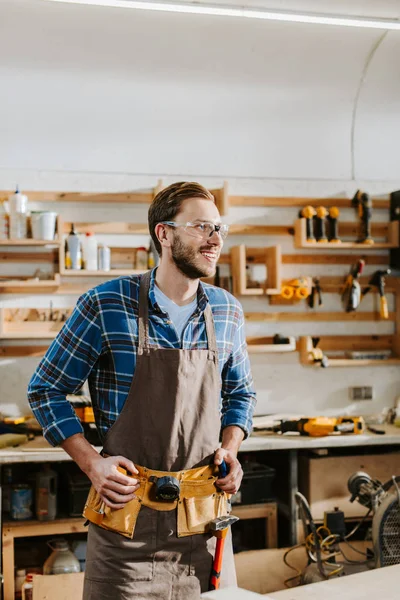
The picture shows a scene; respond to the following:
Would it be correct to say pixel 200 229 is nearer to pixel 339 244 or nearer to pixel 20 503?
pixel 20 503

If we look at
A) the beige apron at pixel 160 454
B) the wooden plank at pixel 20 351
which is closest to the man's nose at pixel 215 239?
the beige apron at pixel 160 454

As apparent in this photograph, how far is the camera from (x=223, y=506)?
77.1 inches

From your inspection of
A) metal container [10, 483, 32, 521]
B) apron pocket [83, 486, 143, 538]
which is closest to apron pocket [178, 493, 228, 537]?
apron pocket [83, 486, 143, 538]

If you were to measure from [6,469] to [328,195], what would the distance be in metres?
2.69

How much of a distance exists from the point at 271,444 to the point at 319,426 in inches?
12.9

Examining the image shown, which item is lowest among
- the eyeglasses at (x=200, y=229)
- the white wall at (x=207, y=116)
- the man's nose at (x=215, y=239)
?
the man's nose at (x=215, y=239)

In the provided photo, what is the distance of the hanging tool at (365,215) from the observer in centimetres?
464

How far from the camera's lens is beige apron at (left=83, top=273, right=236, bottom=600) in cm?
183

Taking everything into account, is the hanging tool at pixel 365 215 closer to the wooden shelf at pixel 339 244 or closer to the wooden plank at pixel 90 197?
the wooden shelf at pixel 339 244

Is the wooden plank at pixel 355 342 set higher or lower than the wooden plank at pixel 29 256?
lower

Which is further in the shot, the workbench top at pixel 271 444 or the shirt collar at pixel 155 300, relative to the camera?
the workbench top at pixel 271 444

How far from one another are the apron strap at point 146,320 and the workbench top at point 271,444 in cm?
180

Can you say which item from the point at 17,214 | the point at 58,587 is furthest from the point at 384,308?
the point at 58,587

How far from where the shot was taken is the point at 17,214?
411cm
